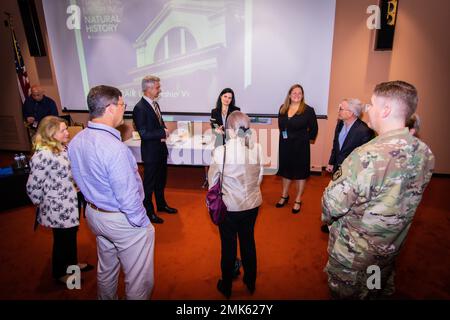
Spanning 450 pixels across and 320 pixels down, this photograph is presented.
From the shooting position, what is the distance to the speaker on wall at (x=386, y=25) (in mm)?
4145

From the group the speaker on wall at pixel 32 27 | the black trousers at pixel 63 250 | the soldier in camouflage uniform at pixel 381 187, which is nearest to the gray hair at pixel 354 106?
the soldier in camouflage uniform at pixel 381 187

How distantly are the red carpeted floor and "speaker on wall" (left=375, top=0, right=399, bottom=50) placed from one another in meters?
2.33

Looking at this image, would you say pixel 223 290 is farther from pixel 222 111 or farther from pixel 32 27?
pixel 32 27

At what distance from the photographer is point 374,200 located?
157 cm

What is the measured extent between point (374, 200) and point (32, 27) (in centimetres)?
616

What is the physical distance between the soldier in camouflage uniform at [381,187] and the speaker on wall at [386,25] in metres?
3.34

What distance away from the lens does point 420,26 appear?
14.1 ft

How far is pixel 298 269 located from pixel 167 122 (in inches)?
135

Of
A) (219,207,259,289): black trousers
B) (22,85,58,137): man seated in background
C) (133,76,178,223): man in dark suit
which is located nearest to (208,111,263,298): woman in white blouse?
(219,207,259,289): black trousers

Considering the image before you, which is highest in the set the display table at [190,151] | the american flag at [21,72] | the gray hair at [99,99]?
the american flag at [21,72]

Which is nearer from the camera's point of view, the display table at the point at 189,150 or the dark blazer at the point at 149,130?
the dark blazer at the point at 149,130

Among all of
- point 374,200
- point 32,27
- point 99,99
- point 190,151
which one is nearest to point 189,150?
point 190,151

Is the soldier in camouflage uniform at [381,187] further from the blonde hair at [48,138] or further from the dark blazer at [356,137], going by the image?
the blonde hair at [48,138]

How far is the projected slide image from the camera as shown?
14.6ft
